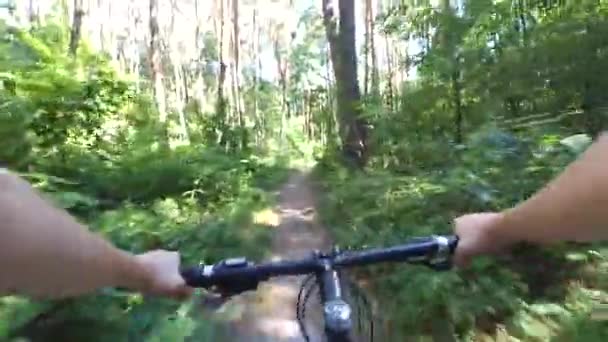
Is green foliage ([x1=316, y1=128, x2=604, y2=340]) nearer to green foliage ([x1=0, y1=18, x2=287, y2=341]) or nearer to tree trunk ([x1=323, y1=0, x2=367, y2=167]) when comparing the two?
green foliage ([x1=0, y1=18, x2=287, y2=341])

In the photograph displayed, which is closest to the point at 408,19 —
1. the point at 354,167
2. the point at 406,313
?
the point at 354,167

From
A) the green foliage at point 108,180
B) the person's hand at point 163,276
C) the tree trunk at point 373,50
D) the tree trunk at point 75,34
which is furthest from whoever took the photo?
the tree trunk at point 373,50

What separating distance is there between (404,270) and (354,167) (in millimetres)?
8035

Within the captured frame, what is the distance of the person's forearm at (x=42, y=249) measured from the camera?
111cm

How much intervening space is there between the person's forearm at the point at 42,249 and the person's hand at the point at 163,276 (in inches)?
8.8

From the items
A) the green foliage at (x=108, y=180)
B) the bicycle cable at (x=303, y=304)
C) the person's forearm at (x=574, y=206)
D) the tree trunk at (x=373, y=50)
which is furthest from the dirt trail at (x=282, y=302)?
the tree trunk at (x=373, y=50)

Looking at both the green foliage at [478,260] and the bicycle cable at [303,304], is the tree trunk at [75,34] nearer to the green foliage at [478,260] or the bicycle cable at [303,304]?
the green foliage at [478,260]

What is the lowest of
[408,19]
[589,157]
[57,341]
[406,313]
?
[406,313]

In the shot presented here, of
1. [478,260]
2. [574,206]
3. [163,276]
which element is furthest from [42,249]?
[478,260]

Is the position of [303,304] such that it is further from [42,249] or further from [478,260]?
[478,260]

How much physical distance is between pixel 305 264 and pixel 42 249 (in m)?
0.76

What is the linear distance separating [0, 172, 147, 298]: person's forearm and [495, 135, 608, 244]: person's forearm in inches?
37.4

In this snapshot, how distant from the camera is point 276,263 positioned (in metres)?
1.72

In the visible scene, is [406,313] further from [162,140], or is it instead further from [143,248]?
[162,140]
